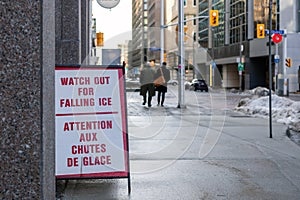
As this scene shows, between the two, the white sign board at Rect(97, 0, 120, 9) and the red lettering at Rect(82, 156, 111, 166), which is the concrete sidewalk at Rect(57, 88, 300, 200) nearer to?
the red lettering at Rect(82, 156, 111, 166)

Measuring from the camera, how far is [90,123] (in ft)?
18.0

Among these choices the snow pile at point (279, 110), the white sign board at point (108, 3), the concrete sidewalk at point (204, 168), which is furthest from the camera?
the white sign board at point (108, 3)

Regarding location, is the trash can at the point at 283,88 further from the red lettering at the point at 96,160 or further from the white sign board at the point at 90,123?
the red lettering at the point at 96,160

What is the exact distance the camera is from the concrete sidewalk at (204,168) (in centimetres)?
536

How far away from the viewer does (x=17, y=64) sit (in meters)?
3.29

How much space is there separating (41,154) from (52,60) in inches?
32.3

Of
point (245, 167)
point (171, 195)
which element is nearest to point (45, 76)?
point (171, 195)

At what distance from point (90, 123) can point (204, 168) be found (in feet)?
6.77

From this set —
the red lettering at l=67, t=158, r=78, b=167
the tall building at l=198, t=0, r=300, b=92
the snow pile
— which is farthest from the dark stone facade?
the tall building at l=198, t=0, r=300, b=92

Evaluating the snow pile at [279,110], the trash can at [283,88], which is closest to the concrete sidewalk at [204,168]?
the snow pile at [279,110]

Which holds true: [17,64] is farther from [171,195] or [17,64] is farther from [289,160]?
[289,160]

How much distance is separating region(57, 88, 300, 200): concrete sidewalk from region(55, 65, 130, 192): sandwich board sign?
29 centimetres

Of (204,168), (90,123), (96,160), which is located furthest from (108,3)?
(96,160)

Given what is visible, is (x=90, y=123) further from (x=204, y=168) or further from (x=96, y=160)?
(x=204, y=168)
